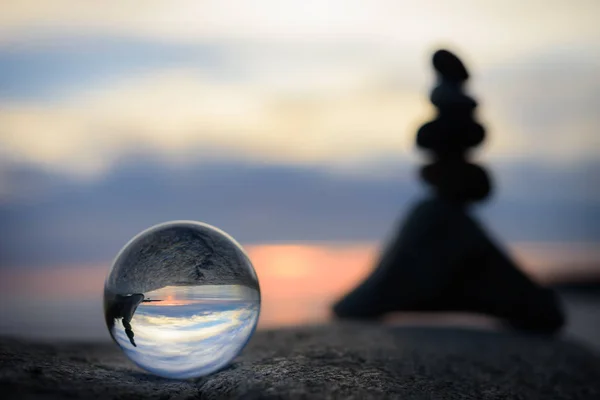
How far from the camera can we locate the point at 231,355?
4551mm

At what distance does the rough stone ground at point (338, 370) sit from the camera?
4035 mm

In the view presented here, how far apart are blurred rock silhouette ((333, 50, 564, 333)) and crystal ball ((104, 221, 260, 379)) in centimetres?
524

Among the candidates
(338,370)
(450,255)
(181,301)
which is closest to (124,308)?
(181,301)

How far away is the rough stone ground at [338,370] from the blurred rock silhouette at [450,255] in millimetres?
1575

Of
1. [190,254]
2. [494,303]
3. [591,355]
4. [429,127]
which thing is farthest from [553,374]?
[429,127]

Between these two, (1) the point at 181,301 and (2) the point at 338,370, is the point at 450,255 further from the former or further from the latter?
(1) the point at 181,301

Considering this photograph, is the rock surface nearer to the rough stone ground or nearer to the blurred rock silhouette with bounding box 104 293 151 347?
the blurred rock silhouette with bounding box 104 293 151 347

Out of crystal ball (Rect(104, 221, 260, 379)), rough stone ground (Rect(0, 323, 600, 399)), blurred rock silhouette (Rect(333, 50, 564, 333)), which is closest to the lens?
rough stone ground (Rect(0, 323, 600, 399))

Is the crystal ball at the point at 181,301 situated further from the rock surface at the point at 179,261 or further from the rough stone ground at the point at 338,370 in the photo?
the rough stone ground at the point at 338,370

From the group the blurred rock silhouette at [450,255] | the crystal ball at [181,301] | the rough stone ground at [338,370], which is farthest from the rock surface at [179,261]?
the blurred rock silhouette at [450,255]

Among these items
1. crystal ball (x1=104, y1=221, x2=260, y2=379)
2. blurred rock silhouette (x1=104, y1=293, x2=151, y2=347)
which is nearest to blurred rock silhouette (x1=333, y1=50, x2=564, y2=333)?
crystal ball (x1=104, y1=221, x2=260, y2=379)

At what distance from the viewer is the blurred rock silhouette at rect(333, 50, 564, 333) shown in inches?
365

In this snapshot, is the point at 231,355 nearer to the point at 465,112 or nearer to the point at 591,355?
the point at 591,355

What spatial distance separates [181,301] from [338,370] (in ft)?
4.60
